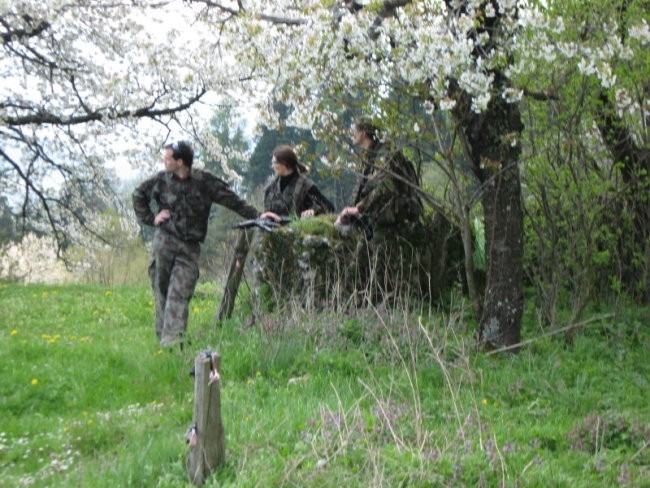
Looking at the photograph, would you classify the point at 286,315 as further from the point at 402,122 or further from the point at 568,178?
the point at 568,178

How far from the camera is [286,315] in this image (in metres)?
7.66

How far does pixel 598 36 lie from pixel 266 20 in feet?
13.5

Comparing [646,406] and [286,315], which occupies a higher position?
[286,315]

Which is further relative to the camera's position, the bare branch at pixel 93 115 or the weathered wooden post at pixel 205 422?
the bare branch at pixel 93 115

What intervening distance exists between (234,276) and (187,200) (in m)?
0.95

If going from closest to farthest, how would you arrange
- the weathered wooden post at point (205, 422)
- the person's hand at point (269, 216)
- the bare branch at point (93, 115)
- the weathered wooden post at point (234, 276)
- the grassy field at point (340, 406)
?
the weathered wooden post at point (205, 422)
the grassy field at point (340, 406)
the person's hand at point (269, 216)
the weathered wooden post at point (234, 276)
the bare branch at point (93, 115)

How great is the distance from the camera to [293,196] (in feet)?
29.8

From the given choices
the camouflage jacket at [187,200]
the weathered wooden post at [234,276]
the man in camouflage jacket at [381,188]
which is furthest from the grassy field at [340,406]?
the man in camouflage jacket at [381,188]

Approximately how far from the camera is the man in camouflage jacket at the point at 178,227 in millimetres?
8078

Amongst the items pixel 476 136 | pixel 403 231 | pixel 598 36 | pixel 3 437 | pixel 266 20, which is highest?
pixel 266 20

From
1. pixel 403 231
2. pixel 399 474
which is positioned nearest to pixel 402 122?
pixel 403 231

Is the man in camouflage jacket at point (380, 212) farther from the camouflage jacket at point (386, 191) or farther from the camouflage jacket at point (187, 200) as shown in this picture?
the camouflage jacket at point (187, 200)

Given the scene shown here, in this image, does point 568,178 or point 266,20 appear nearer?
point 568,178

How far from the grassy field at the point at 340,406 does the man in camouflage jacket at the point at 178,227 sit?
1.15 feet
